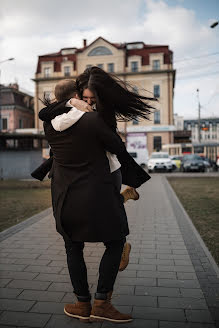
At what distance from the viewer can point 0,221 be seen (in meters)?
7.56

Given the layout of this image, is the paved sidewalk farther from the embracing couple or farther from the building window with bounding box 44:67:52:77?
the building window with bounding box 44:67:52:77

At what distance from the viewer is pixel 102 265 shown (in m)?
2.78

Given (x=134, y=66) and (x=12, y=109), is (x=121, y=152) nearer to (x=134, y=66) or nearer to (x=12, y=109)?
(x=134, y=66)

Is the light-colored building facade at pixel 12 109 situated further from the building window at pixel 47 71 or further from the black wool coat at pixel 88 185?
the black wool coat at pixel 88 185

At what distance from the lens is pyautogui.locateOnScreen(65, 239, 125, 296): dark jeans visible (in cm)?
276

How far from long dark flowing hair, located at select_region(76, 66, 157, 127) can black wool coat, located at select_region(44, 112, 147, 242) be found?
145mm

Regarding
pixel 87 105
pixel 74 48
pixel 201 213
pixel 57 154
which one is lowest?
pixel 201 213

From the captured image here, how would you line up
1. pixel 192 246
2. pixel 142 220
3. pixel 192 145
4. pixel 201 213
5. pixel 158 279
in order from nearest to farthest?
1. pixel 158 279
2. pixel 192 246
3. pixel 142 220
4. pixel 201 213
5. pixel 192 145

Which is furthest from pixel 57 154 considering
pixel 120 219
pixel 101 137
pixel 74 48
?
pixel 74 48

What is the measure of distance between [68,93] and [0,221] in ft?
17.8

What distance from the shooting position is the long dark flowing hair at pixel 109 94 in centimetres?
270

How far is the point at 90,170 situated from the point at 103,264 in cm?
74

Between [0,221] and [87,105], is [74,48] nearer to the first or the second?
[0,221]

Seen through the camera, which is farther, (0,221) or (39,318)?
(0,221)
